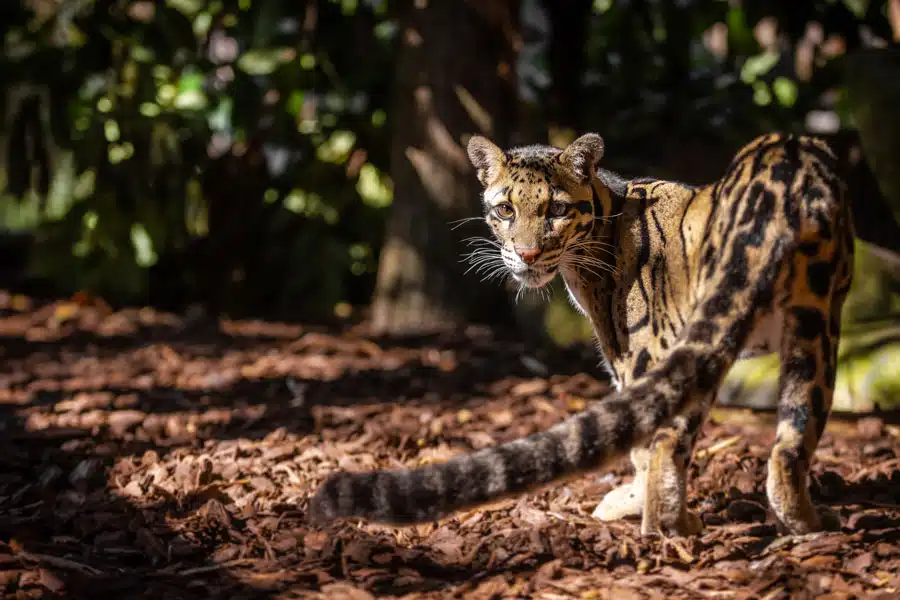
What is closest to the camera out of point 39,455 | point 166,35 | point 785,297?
point 785,297

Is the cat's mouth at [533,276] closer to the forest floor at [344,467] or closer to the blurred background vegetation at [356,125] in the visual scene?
the forest floor at [344,467]

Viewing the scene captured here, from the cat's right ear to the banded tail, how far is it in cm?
106

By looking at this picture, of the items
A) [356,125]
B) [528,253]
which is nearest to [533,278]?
[528,253]

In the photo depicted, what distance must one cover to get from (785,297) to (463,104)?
4306 mm

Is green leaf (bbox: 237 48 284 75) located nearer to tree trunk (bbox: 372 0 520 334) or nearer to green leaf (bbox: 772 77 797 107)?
tree trunk (bbox: 372 0 520 334)

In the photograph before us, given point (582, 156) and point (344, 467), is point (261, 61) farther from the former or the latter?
point (582, 156)

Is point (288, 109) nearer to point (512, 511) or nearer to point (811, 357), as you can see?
point (512, 511)

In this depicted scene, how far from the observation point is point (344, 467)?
4809 mm

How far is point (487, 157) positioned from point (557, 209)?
425 millimetres

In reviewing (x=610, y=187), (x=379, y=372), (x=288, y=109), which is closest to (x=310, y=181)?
(x=288, y=109)

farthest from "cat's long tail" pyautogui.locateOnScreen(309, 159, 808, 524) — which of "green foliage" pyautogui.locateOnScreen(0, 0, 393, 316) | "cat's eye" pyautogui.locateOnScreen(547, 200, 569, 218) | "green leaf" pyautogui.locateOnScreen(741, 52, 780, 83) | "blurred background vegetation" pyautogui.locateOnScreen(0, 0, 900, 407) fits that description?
"green leaf" pyautogui.locateOnScreen(741, 52, 780, 83)

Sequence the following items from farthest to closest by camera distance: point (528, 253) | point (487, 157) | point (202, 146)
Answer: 1. point (202, 146)
2. point (487, 157)
3. point (528, 253)

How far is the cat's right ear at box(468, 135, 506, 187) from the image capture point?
4.23m

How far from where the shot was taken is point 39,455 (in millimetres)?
4906
